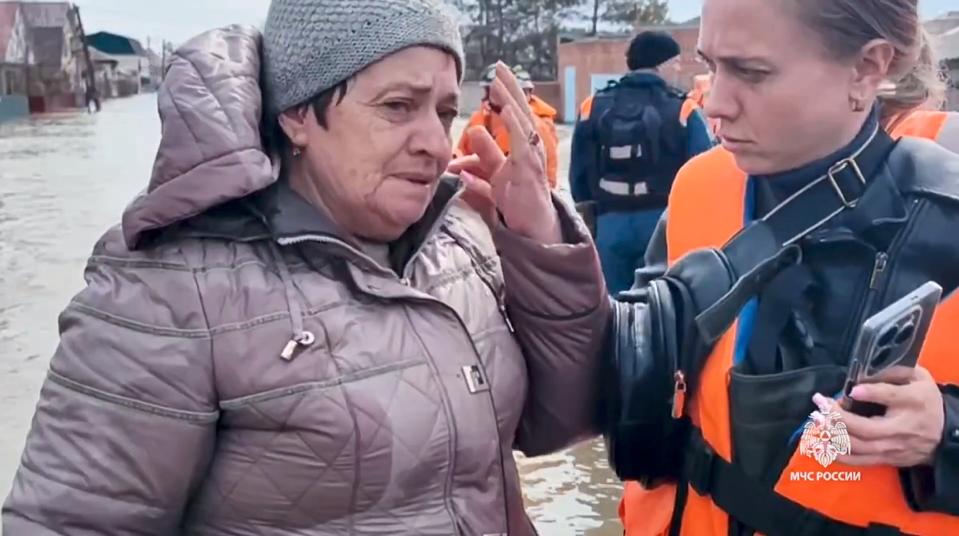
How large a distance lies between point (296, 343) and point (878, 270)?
0.88 meters

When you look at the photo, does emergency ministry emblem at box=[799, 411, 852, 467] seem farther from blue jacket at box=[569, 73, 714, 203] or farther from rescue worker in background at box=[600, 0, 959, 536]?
blue jacket at box=[569, 73, 714, 203]

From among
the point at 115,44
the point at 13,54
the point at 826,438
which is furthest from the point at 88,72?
the point at 826,438

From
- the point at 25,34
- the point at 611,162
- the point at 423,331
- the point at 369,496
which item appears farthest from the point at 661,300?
the point at 25,34

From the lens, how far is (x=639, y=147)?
5.97 m

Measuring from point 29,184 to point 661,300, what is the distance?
1613 cm

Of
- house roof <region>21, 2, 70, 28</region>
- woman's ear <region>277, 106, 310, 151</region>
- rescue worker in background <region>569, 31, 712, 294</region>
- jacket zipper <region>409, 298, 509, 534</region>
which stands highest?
woman's ear <region>277, 106, 310, 151</region>

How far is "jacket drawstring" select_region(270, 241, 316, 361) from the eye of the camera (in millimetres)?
1640

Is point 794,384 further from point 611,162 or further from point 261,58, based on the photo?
point 611,162

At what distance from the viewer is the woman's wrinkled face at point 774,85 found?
165 cm

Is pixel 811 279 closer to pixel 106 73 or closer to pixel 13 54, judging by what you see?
pixel 13 54

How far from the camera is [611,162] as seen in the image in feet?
19.9

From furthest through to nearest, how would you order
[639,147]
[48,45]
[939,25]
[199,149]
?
1. [48,45]
2. [639,147]
3. [939,25]
4. [199,149]

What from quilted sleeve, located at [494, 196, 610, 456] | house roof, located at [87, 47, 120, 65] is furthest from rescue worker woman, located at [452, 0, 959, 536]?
house roof, located at [87, 47, 120, 65]

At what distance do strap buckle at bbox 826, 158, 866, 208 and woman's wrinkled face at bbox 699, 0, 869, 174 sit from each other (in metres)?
0.03
